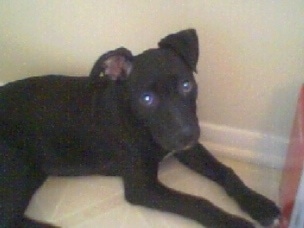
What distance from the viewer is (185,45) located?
1627mm

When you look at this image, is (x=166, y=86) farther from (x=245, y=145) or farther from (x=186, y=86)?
(x=245, y=145)

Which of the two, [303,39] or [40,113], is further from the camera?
[40,113]

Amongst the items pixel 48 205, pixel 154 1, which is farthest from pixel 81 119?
pixel 154 1

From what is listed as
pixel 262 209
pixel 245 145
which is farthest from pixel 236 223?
pixel 245 145

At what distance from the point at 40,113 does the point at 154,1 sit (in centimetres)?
71

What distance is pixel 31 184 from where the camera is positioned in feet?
6.47

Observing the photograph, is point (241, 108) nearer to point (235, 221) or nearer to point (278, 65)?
point (278, 65)

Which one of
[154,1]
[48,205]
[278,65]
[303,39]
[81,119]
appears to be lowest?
[48,205]

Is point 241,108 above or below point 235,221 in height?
above

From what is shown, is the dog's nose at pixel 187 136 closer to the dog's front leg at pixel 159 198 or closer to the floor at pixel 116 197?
the dog's front leg at pixel 159 198

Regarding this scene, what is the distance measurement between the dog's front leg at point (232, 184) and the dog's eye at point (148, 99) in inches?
19.1

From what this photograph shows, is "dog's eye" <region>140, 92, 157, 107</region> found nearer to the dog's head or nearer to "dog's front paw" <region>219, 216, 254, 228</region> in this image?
the dog's head

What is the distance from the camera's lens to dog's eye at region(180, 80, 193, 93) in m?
1.61

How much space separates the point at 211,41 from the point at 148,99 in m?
0.45
